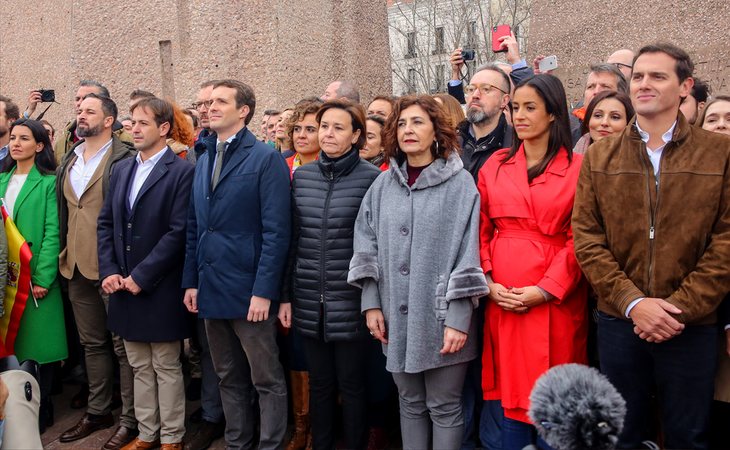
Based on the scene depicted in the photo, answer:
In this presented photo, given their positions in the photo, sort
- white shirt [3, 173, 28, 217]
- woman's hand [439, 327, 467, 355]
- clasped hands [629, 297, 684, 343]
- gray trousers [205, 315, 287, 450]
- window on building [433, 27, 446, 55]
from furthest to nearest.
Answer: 1. window on building [433, 27, 446, 55]
2. white shirt [3, 173, 28, 217]
3. gray trousers [205, 315, 287, 450]
4. woman's hand [439, 327, 467, 355]
5. clasped hands [629, 297, 684, 343]

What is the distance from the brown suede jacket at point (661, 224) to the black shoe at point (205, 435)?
2.67 m

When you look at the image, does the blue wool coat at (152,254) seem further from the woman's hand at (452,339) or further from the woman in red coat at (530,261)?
the woman in red coat at (530,261)

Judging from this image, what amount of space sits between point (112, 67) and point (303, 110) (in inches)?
498

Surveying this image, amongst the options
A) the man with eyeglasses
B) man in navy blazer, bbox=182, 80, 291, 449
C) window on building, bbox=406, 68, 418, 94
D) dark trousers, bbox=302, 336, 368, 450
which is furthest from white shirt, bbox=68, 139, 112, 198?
window on building, bbox=406, 68, 418, 94

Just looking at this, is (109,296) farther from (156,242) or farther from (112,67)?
(112,67)

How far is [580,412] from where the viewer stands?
1.75 meters

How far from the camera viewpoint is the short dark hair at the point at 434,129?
134 inches

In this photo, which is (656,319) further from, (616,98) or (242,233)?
(242,233)

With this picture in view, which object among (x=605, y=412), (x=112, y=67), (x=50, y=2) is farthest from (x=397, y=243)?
(x=50, y=2)

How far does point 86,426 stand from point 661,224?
389 cm

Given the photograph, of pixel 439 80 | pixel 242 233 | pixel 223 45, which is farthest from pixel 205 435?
pixel 439 80

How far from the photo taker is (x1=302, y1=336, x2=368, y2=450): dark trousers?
3.59m

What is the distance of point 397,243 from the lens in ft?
10.7

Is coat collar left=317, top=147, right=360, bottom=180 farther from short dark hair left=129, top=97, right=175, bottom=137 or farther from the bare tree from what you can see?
the bare tree
